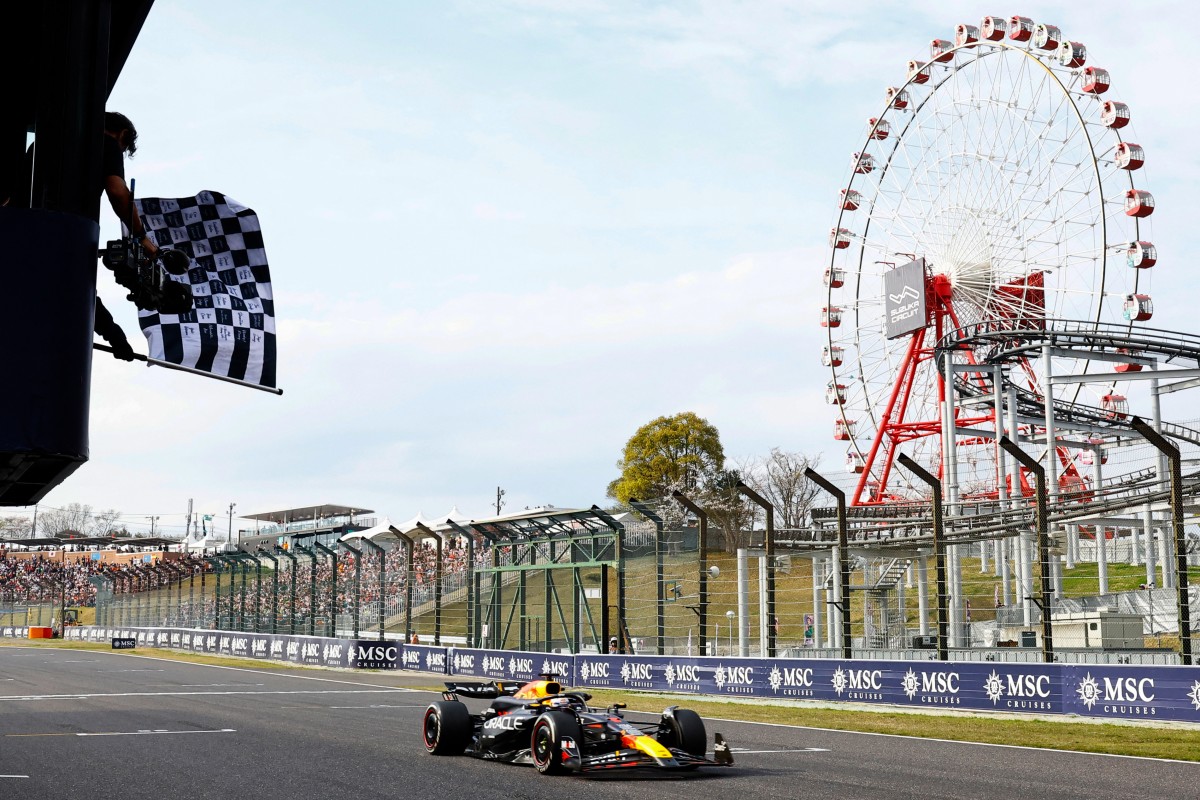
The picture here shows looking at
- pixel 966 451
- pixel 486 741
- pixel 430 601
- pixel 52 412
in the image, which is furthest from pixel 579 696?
pixel 966 451

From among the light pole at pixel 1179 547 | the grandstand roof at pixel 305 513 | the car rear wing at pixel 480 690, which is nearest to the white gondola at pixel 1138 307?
the light pole at pixel 1179 547

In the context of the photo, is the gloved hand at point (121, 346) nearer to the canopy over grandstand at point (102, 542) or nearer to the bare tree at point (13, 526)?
the canopy over grandstand at point (102, 542)

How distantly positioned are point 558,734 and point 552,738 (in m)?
0.06

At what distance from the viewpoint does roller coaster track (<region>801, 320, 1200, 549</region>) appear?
24.2 meters

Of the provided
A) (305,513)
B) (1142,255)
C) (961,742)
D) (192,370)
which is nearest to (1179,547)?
(961,742)

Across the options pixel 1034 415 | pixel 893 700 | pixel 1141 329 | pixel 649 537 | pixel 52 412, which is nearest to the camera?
pixel 52 412

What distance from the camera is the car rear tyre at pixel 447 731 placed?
37.5ft

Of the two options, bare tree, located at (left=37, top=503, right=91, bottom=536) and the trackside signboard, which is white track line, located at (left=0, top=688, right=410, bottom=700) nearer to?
the trackside signboard

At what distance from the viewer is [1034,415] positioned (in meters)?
46.1

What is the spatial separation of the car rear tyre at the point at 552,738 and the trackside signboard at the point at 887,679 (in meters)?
7.95

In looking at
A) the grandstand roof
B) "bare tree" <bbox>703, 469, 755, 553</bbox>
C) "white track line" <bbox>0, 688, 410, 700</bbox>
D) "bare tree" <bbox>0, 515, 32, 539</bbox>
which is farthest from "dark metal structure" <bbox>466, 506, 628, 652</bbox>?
"bare tree" <bbox>0, 515, 32, 539</bbox>

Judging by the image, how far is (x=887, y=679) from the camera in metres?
17.6

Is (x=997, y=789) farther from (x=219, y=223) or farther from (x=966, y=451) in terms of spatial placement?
(x=966, y=451)

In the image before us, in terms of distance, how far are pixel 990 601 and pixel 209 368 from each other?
3834cm
